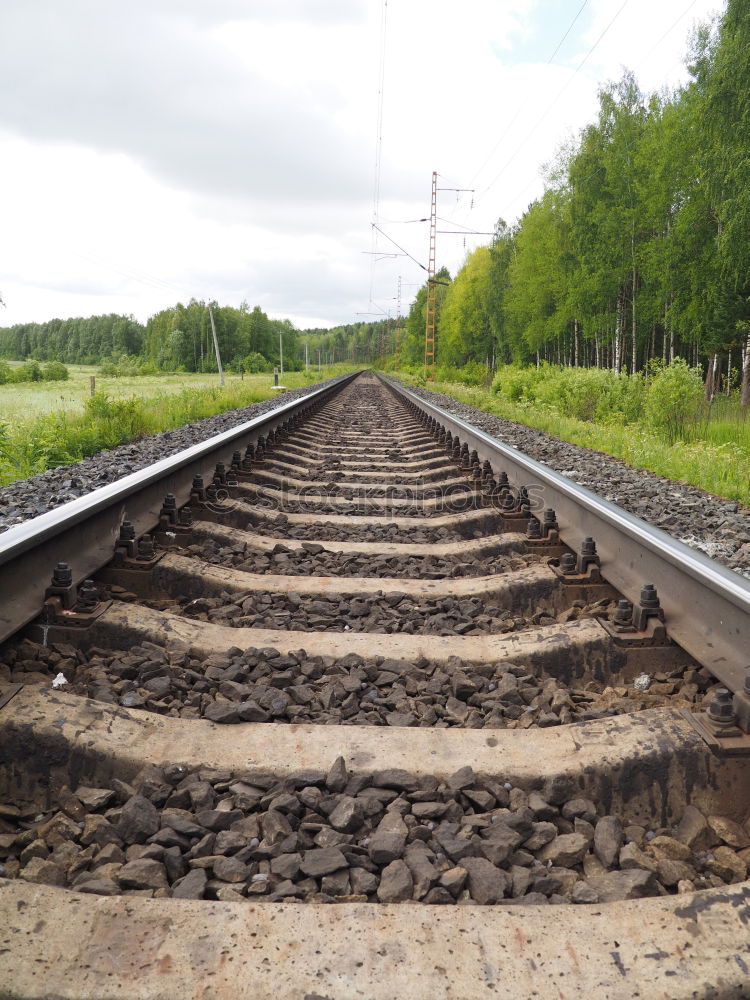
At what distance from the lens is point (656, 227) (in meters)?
25.4

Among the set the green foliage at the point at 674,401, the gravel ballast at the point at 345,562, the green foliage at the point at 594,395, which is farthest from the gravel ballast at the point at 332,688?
the green foliage at the point at 594,395

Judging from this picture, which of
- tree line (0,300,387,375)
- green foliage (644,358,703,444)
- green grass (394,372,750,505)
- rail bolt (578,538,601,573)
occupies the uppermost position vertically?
tree line (0,300,387,375)

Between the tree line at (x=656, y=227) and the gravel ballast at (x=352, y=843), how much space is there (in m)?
15.3

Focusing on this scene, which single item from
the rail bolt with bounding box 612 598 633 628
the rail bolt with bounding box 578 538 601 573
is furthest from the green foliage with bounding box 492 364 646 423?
the rail bolt with bounding box 612 598 633 628

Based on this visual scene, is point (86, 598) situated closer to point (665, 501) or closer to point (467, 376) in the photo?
point (665, 501)

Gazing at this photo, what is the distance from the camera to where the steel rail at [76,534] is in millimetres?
2045

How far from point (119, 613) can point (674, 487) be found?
15.2ft

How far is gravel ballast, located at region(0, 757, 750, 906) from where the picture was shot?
1.30 meters

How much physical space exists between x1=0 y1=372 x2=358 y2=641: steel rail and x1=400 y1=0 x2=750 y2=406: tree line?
14219 millimetres

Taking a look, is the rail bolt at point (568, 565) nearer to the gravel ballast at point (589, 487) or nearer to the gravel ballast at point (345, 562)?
the gravel ballast at point (345, 562)

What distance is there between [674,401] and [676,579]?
26.9 feet

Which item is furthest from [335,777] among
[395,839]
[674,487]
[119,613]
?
[674,487]

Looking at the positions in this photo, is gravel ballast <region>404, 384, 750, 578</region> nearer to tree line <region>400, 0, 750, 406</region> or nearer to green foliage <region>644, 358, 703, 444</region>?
green foliage <region>644, 358, 703, 444</region>

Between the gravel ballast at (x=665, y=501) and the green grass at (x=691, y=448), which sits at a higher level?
the green grass at (x=691, y=448)
